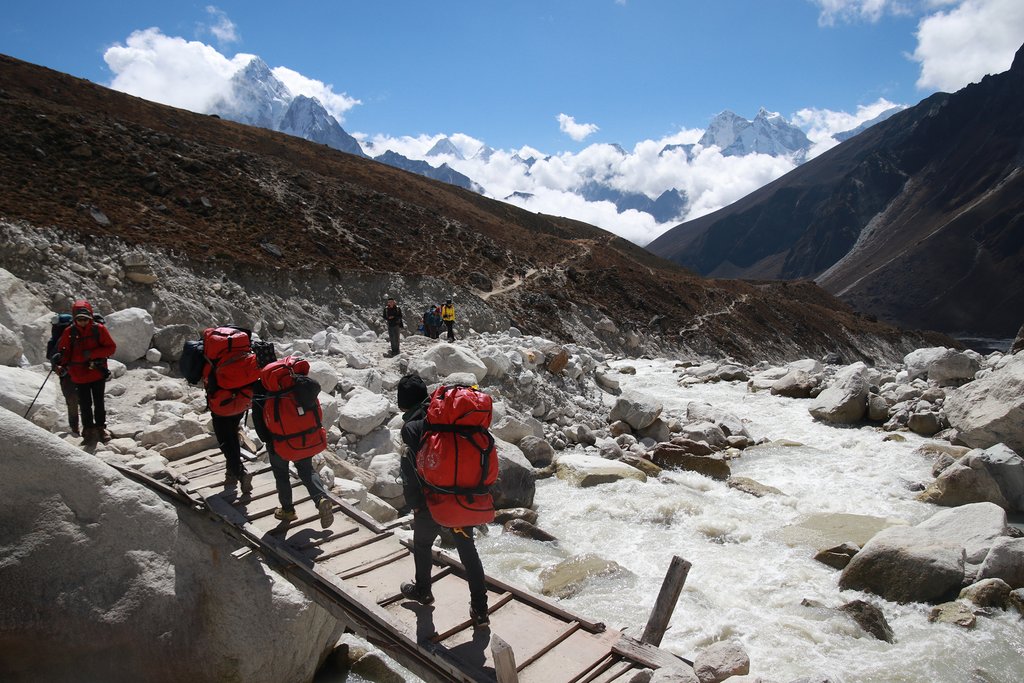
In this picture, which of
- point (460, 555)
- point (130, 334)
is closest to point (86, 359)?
point (130, 334)

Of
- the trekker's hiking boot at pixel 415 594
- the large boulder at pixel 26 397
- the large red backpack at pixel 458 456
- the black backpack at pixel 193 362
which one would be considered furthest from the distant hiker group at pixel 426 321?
the large red backpack at pixel 458 456

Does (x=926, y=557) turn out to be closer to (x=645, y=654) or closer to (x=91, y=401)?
(x=645, y=654)

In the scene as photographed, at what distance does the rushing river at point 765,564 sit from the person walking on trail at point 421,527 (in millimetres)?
1732

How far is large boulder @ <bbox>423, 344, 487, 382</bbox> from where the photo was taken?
1561 cm

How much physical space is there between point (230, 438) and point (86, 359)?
2.59 m

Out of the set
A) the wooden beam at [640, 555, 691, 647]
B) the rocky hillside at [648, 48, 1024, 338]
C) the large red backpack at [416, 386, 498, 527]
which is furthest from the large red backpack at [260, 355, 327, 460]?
the rocky hillside at [648, 48, 1024, 338]

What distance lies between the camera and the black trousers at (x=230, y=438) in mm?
6914

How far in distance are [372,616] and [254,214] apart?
2812cm

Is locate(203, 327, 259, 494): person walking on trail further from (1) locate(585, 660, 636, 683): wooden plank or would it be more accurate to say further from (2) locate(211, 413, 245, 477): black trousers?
(1) locate(585, 660, 636, 683): wooden plank

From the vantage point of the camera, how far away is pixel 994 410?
13406 millimetres

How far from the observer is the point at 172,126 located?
38312mm

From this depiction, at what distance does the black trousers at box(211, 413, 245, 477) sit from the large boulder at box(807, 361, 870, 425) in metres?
16.7

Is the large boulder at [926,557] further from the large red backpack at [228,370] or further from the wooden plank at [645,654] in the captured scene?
the large red backpack at [228,370]

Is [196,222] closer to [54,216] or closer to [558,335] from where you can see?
[54,216]
